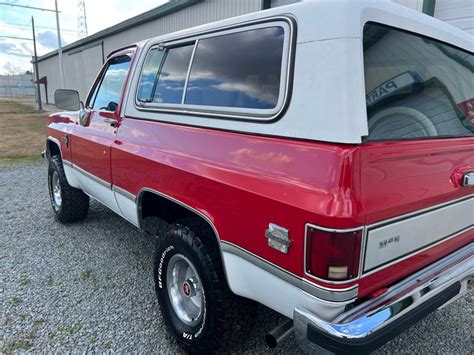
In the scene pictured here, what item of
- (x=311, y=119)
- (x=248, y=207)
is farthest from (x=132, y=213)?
(x=311, y=119)

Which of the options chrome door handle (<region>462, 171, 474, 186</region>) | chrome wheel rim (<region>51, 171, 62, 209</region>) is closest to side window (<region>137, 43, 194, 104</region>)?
chrome door handle (<region>462, 171, 474, 186</region>)

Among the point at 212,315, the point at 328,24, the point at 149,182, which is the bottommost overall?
the point at 212,315

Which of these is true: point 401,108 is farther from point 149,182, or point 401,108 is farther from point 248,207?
point 149,182

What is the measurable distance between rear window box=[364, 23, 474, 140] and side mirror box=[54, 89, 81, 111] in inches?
129

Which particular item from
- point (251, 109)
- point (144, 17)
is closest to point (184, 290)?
point (251, 109)

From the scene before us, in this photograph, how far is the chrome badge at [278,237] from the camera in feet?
5.13

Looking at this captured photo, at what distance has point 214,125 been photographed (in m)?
2.09

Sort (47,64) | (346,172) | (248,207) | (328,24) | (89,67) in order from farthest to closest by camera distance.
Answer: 1. (47,64)
2. (89,67)
3. (248,207)
4. (328,24)
5. (346,172)

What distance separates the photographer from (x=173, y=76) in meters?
2.62

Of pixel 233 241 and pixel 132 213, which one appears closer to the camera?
pixel 233 241

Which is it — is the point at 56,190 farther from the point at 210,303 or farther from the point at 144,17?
the point at 144,17

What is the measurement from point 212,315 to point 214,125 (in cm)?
110

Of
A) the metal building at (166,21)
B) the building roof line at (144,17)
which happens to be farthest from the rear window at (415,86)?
the building roof line at (144,17)

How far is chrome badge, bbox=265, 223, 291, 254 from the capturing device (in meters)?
1.56
